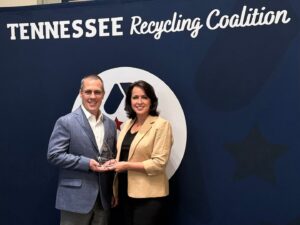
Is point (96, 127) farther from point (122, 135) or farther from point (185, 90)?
point (185, 90)

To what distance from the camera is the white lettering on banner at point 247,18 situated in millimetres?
2281

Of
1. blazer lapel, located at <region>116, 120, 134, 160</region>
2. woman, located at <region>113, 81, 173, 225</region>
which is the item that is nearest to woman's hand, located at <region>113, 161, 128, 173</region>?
woman, located at <region>113, 81, 173, 225</region>

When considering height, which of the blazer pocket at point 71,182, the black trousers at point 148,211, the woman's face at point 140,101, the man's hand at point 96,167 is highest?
the woman's face at point 140,101

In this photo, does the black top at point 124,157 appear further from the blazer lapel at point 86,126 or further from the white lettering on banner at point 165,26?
the white lettering on banner at point 165,26

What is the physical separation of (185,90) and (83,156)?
2.48 ft

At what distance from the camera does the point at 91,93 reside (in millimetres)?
2287

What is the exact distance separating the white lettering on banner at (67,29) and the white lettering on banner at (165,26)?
110 millimetres

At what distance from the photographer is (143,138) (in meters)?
2.26

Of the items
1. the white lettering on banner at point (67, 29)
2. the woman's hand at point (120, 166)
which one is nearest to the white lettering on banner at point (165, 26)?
the white lettering on banner at point (67, 29)

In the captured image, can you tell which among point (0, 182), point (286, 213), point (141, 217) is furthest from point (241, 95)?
point (0, 182)

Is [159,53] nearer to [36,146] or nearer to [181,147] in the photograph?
[181,147]

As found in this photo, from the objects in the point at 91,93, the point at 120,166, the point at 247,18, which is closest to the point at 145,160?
the point at 120,166

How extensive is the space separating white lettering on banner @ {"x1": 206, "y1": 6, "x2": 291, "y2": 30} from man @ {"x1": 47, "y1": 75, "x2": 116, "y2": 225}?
31.1 inches

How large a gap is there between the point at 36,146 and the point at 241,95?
1.46m
